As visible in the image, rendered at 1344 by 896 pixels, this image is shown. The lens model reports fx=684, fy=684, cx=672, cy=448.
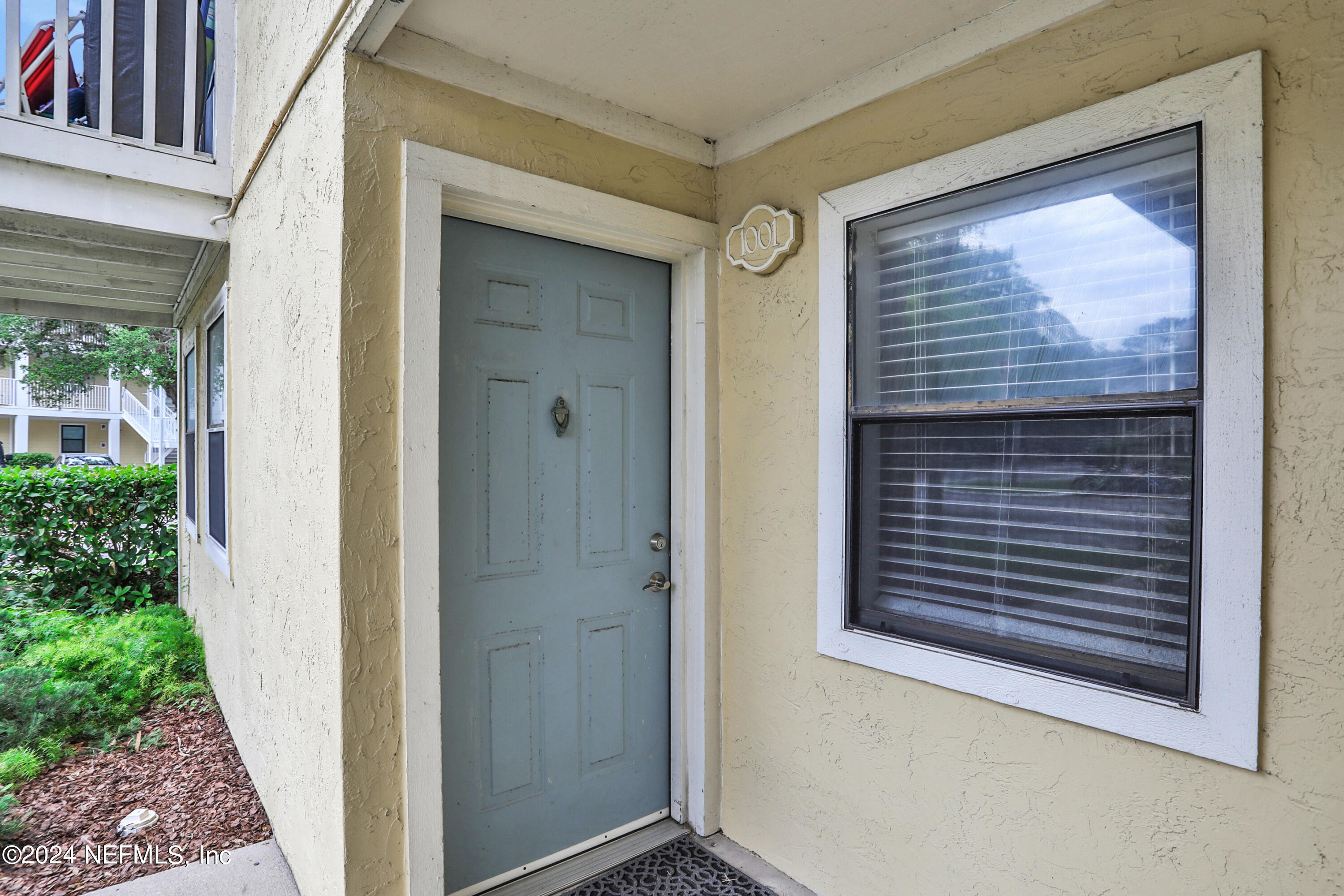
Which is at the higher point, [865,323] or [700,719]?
[865,323]

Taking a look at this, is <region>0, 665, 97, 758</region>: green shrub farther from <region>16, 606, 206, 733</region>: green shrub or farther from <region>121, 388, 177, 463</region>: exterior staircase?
<region>121, 388, 177, 463</region>: exterior staircase

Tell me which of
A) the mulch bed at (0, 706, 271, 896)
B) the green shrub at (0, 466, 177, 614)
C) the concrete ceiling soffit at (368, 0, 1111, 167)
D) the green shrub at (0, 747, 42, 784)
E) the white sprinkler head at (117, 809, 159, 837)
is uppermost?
the concrete ceiling soffit at (368, 0, 1111, 167)

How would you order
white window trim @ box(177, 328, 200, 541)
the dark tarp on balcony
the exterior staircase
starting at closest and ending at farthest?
the dark tarp on balcony, white window trim @ box(177, 328, 200, 541), the exterior staircase

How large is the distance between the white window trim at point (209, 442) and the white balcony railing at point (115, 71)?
2.42 feet

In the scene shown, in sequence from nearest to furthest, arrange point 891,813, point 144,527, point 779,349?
point 891,813
point 779,349
point 144,527

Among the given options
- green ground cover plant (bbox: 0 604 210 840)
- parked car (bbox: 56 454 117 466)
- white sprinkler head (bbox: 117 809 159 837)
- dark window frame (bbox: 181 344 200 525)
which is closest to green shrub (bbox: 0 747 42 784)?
green ground cover plant (bbox: 0 604 210 840)

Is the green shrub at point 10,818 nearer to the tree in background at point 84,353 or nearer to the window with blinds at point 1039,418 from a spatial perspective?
the window with blinds at point 1039,418

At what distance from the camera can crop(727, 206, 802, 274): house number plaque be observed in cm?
222

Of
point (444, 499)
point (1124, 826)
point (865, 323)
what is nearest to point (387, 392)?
point (444, 499)

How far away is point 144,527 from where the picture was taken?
5969 mm

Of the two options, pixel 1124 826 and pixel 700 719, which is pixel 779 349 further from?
pixel 1124 826

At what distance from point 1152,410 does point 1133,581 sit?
15.4 inches

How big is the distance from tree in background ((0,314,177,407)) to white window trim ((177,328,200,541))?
479 inches

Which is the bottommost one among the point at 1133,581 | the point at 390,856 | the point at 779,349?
the point at 390,856
